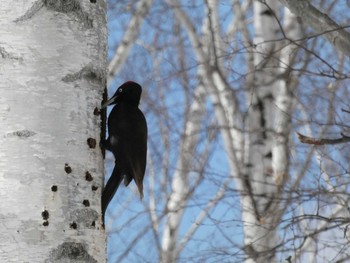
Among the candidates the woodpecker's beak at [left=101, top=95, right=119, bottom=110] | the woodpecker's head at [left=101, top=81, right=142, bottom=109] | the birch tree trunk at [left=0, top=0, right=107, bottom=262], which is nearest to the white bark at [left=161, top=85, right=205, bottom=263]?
the woodpecker's head at [left=101, top=81, right=142, bottom=109]

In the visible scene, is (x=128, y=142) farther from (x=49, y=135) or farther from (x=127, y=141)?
(x=49, y=135)

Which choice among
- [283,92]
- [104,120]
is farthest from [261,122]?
[104,120]

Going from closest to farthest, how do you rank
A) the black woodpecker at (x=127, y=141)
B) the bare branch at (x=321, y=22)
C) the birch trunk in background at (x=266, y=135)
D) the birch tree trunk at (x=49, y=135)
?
the birch tree trunk at (x=49, y=135), the black woodpecker at (x=127, y=141), the bare branch at (x=321, y=22), the birch trunk in background at (x=266, y=135)

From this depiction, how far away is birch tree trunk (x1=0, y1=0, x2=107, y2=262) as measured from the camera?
1.83 m

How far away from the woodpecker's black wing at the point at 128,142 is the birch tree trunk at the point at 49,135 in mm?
340

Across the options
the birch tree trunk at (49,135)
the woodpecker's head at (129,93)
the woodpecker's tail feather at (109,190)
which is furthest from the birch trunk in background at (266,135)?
the birch tree trunk at (49,135)

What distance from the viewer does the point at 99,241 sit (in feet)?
6.47

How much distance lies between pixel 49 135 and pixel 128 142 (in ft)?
1.95

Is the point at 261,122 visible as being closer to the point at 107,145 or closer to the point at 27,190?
the point at 107,145

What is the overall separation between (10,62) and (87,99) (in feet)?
0.75

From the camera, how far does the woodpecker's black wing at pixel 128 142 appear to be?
2432mm

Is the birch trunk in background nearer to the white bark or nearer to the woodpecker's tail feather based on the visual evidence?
the white bark

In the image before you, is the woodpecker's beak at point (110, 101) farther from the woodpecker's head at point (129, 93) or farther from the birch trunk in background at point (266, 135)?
the birch trunk in background at point (266, 135)

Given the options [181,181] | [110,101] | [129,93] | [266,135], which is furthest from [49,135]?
[181,181]
